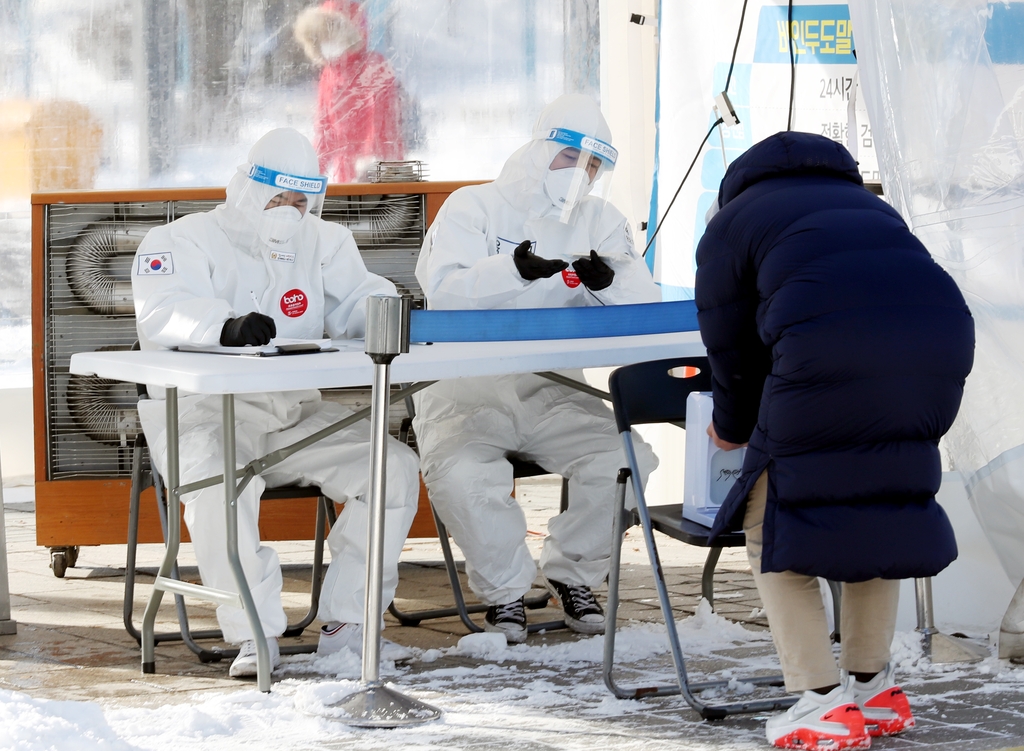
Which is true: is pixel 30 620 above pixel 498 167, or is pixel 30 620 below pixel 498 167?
below

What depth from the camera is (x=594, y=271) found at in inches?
136

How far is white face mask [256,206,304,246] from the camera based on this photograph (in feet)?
11.0

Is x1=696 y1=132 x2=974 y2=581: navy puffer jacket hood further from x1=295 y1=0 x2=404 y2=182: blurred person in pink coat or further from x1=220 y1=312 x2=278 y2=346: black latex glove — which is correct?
x1=295 y1=0 x2=404 y2=182: blurred person in pink coat

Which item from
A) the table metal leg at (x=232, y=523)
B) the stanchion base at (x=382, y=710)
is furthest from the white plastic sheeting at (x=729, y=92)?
the stanchion base at (x=382, y=710)

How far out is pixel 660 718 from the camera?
259 cm

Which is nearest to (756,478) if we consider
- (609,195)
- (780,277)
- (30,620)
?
(780,277)

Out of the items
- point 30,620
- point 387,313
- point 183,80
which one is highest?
point 183,80

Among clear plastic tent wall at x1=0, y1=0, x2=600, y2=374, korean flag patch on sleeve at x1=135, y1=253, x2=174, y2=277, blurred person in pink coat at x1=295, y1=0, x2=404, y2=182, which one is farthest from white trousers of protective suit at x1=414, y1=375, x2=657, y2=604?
blurred person in pink coat at x1=295, y1=0, x2=404, y2=182

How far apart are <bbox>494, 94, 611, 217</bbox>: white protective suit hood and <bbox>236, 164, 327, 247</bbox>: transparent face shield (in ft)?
2.11

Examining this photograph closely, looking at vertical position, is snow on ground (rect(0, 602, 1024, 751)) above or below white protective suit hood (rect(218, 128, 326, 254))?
below

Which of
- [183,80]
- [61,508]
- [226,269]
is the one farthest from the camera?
[183,80]

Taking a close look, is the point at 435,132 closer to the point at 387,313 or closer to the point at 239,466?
the point at 239,466

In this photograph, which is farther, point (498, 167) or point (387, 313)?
point (498, 167)

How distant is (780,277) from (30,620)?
8.60 ft
